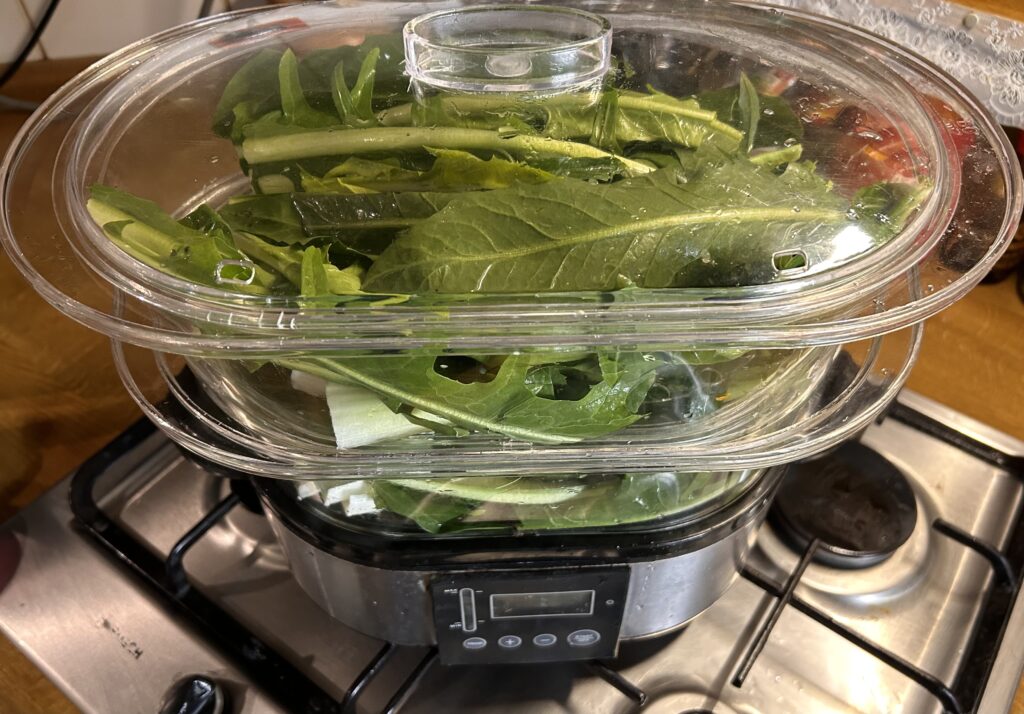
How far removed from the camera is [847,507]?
2.18 ft

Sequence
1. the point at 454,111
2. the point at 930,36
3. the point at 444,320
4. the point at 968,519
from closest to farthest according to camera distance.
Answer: the point at 444,320 → the point at 454,111 → the point at 968,519 → the point at 930,36

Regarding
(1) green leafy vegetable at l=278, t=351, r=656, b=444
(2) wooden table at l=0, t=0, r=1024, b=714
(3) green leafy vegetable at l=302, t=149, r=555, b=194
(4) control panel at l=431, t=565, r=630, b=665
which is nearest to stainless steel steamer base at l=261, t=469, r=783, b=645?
(4) control panel at l=431, t=565, r=630, b=665

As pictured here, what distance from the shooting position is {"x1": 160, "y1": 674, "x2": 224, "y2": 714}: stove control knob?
0.54 metres

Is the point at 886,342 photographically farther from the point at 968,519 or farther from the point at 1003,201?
the point at 968,519

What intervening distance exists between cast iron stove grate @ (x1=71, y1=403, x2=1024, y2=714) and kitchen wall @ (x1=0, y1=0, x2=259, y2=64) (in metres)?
0.61

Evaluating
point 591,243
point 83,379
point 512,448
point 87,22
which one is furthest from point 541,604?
point 87,22

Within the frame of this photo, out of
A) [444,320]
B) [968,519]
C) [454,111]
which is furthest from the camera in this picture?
[968,519]

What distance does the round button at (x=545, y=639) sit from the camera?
0.52m

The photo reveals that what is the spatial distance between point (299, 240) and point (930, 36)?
0.97 meters

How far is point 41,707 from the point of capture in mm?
570

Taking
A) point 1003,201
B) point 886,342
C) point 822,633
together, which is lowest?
point 822,633

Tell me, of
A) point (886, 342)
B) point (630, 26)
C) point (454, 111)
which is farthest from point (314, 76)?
point (886, 342)

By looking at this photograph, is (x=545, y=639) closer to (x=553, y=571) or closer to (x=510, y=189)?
(x=553, y=571)

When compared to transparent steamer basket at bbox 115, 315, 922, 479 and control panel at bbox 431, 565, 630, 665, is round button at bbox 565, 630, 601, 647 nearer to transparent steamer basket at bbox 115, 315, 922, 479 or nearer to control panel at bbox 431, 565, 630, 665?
control panel at bbox 431, 565, 630, 665
